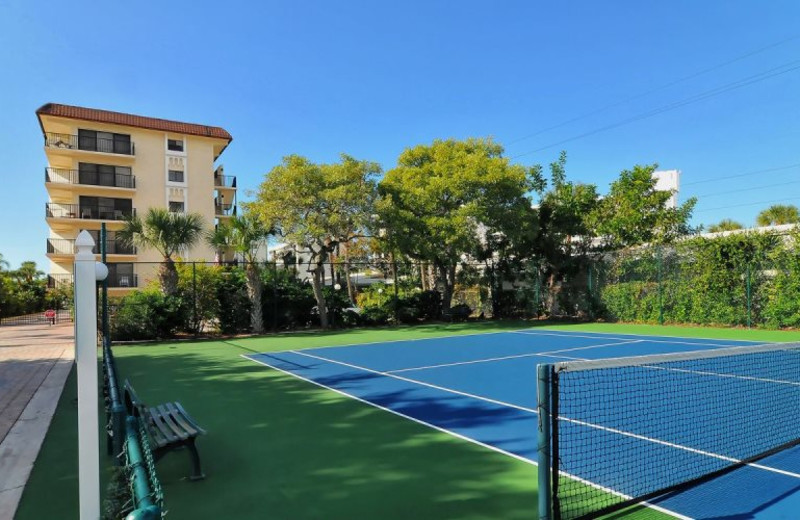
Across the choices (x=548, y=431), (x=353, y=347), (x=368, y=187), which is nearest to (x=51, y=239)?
(x=368, y=187)

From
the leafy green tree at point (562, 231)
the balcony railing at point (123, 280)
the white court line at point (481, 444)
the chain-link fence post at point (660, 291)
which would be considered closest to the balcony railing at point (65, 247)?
the balcony railing at point (123, 280)

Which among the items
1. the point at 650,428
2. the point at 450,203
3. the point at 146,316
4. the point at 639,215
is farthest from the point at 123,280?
the point at 650,428

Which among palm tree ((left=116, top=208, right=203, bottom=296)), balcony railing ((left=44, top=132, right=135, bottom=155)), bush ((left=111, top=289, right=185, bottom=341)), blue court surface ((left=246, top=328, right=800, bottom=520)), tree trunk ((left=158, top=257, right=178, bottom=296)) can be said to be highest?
balcony railing ((left=44, top=132, right=135, bottom=155))

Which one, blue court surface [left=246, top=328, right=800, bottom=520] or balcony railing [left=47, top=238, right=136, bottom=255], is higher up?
balcony railing [left=47, top=238, right=136, bottom=255]

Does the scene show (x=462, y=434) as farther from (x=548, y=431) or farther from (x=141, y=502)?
(x=141, y=502)

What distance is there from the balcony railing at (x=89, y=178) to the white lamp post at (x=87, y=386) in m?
43.6

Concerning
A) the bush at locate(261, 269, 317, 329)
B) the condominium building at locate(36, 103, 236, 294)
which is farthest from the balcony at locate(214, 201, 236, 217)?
the bush at locate(261, 269, 317, 329)

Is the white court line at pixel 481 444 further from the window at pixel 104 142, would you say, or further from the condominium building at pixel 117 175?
the window at pixel 104 142

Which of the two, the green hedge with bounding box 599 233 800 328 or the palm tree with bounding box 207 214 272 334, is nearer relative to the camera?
the green hedge with bounding box 599 233 800 328

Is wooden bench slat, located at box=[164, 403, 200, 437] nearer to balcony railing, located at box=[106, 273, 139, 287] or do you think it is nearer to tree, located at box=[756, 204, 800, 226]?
balcony railing, located at box=[106, 273, 139, 287]

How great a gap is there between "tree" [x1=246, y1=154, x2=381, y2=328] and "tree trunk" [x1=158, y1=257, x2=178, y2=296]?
3567 millimetres

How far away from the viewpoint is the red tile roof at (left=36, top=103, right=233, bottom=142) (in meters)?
37.4

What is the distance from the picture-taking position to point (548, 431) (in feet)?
11.6

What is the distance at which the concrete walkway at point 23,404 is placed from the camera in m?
4.92
